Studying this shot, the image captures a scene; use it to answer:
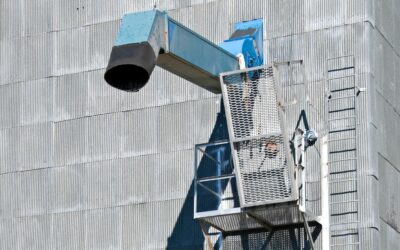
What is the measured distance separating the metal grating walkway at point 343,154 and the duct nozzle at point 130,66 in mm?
5858

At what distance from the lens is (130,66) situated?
28.0 meters

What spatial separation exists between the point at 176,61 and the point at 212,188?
4216mm

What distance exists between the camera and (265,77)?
30656 mm

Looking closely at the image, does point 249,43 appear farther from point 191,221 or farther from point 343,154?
point 191,221

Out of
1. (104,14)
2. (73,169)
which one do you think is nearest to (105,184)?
(73,169)

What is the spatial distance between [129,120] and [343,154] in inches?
247

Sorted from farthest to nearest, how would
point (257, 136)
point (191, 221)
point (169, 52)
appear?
point (191, 221) → point (257, 136) → point (169, 52)

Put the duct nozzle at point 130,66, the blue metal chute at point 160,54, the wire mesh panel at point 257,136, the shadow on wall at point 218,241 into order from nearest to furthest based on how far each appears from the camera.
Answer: the duct nozzle at point 130,66 < the blue metal chute at point 160,54 < the wire mesh panel at point 257,136 < the shadow on wall at point 218,241

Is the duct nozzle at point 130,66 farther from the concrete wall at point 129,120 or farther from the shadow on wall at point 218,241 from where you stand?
the concrete wall at point 129,120

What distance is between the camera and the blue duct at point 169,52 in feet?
91.9

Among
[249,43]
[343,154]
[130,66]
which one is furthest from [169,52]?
[343,154]

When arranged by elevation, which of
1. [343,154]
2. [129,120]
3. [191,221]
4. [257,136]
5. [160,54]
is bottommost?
[191,221]

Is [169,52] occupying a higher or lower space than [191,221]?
higher

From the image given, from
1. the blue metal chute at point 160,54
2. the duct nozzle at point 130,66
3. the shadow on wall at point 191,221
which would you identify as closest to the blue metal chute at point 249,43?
the blue metal chute at point 160,54
